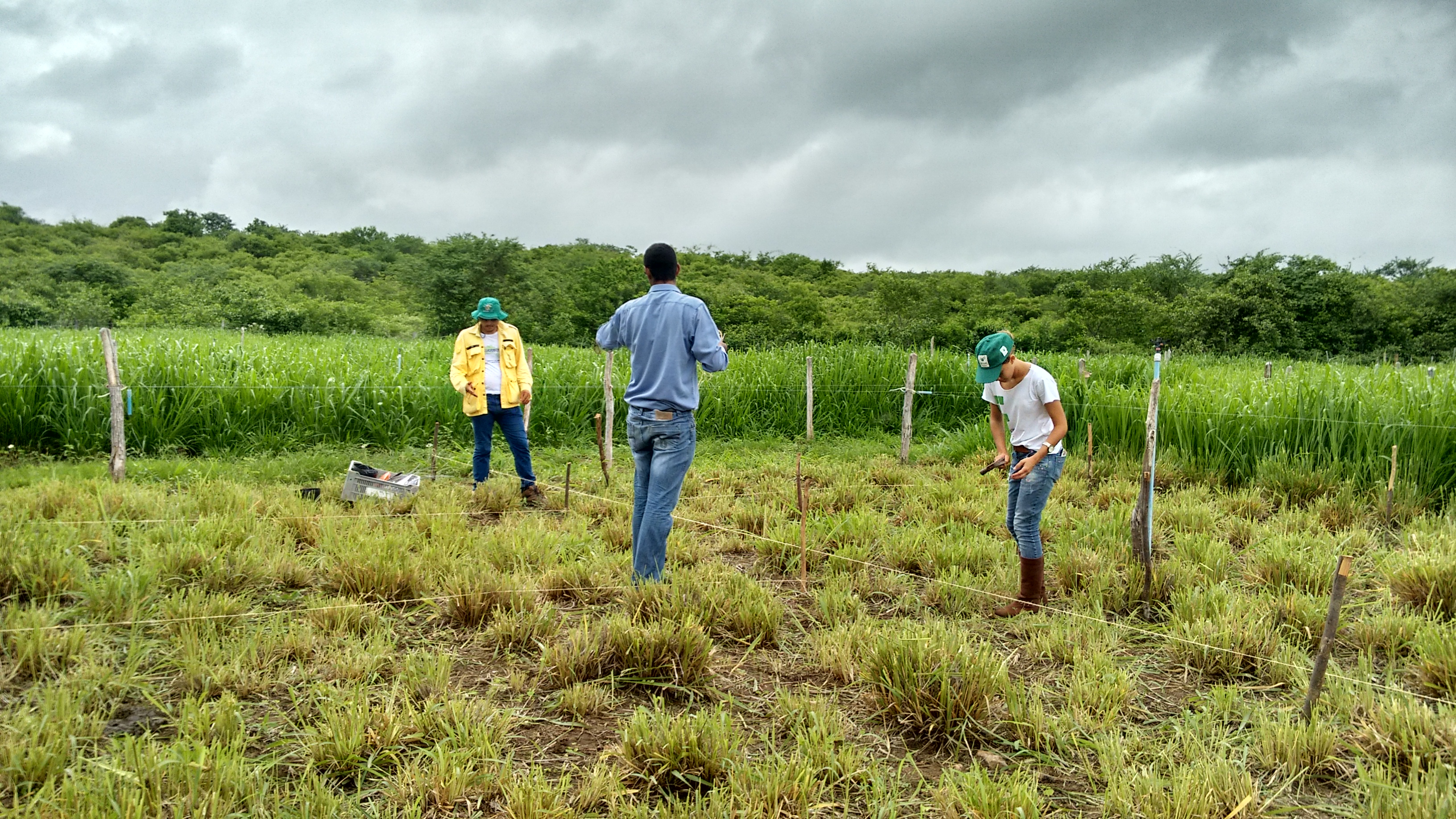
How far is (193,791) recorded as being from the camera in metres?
2.28

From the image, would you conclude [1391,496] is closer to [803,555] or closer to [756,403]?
[803,555]

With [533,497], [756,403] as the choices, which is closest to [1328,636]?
[533,497]

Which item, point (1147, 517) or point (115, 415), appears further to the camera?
point (115, 415)

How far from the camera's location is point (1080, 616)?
3900 mm

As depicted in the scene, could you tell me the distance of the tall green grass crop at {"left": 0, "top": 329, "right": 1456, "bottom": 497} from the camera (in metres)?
6.79

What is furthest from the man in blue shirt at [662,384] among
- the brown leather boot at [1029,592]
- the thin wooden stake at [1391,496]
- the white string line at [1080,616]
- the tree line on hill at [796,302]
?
the tree line on hill at [796,302]

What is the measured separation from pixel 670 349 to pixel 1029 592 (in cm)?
224

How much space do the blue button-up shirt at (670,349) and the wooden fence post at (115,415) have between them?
17.0 feet

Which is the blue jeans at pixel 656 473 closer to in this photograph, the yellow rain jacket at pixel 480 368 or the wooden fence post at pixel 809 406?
the yellow rain jacket at pixel 480 368

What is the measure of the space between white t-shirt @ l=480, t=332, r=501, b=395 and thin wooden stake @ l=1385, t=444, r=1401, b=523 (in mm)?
6178

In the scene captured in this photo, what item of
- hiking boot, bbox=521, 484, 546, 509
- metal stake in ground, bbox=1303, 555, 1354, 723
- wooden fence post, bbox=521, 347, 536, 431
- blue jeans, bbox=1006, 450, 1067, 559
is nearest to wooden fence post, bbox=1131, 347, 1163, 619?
blue jeans, bbox=1006, 450, 1067, 559

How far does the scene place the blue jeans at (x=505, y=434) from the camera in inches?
243

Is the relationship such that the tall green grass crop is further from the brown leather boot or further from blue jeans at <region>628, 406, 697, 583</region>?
blue jeans at <region>628, 406, 697, 583</region>

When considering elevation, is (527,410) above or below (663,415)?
below
